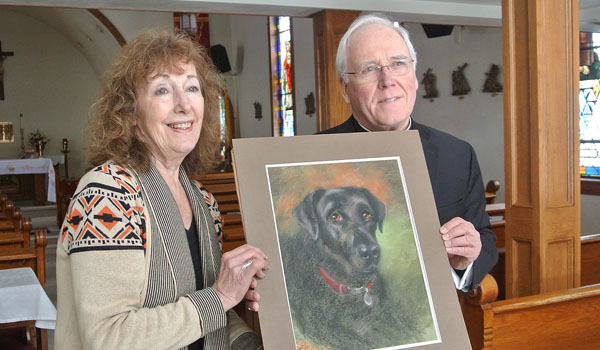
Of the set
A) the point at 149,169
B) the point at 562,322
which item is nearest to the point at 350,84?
the point at 149,169

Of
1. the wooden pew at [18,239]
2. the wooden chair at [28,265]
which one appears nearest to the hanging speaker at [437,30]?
the wooden pew at [18,239]

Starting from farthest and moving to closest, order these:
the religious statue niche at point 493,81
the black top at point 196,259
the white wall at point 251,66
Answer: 1. the white wall at point 251,66
2. the religious statue niche at point 493,81
3. the black top at point 196,259

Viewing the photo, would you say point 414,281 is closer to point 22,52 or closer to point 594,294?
point 594,294

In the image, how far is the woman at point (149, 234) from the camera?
57.6 inches

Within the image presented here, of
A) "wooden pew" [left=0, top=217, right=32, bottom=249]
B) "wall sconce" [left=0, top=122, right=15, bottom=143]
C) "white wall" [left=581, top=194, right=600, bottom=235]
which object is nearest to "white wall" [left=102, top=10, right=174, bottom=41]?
"wall sconce" [left=0, top=122, right=15, bottom=143]

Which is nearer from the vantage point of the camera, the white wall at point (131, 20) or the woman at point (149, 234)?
the woman at point (149, 234)

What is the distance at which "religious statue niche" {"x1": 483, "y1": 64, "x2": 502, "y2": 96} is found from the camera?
1027 cm

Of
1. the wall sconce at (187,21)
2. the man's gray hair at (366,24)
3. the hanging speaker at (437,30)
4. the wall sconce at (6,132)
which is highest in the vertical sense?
the wall sconce at (187,21)

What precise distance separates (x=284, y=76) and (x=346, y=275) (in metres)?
11.0

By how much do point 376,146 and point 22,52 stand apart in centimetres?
1792

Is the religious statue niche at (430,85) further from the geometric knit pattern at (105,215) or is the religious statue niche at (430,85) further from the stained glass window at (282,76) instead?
the geometric knit pattern at (105,215)

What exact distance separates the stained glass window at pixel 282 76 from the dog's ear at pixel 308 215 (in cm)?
1026

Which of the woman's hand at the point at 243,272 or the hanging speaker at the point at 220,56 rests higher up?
the hanging speaker at the point at 220,56

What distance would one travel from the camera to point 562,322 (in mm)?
2578
